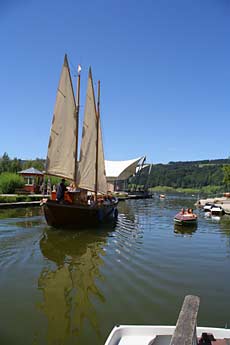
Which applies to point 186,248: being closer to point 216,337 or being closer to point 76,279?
point 76,279

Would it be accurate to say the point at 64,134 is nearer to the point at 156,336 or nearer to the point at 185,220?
the point at 185,220

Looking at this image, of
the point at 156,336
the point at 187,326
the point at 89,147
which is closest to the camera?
the point at 187,326

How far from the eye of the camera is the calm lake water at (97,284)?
704 centimetres

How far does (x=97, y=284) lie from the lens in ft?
32.4

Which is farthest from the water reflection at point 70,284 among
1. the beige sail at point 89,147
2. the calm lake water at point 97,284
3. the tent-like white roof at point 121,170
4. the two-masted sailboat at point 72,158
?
the tent-like white roof at point 121,170

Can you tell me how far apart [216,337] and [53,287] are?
5.82 meters

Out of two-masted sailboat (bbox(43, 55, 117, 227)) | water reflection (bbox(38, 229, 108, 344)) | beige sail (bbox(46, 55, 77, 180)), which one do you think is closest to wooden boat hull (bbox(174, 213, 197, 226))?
two-masted sailboat (bbox(43, 55, 117, 227))

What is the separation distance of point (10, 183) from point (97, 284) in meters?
39.8

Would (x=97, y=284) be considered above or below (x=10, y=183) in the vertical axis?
below

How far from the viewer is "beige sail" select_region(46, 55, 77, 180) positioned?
21.5 meters

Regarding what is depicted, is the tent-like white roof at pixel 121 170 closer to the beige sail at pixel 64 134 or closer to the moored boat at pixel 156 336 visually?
the beige sail at pixel 64 134

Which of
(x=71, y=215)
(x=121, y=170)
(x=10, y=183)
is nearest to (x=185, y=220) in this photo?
(x=71, y=215)

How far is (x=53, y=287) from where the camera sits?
9.61 m

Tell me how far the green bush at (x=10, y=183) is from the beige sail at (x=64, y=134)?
87.7 feet
